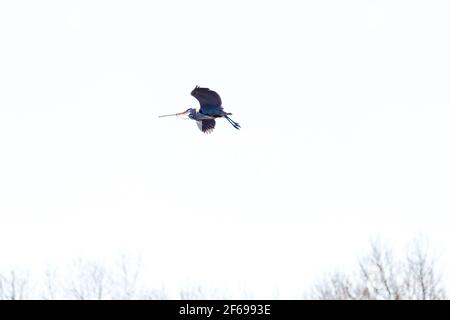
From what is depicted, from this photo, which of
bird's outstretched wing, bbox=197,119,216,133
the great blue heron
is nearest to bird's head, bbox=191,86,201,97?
the great blue heron

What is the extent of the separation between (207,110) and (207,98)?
0.59m

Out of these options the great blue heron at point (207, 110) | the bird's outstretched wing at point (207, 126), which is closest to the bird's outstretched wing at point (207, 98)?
the great blue heron at point (207, 110)

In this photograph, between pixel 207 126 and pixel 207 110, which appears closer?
pixel 207 110

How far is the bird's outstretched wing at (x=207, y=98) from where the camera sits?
34.6 metres

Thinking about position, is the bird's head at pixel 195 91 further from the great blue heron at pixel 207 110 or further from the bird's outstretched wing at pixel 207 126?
the bird's outstretched wing at pixel 207 126

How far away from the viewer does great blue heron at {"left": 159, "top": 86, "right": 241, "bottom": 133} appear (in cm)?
3469

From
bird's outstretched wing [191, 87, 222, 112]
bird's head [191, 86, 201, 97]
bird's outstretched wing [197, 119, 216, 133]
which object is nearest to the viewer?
bird's outstretched wing [191, 87, 222, 112]

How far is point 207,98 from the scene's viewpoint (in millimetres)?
34844

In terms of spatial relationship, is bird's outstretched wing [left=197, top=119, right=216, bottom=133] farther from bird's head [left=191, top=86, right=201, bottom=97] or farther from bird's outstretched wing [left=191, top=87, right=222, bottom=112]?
bird's head [left=191, top=86, right=201, bottom=97]

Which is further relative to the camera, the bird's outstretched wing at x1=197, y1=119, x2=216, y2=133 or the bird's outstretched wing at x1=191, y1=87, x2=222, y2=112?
the bird's outstretched wing at x1=197, y1=119, x2=216, y2=133

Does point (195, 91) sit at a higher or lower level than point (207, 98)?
higher

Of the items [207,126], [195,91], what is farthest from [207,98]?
[207,126]

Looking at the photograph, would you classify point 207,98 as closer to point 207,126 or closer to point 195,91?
point 195,91
